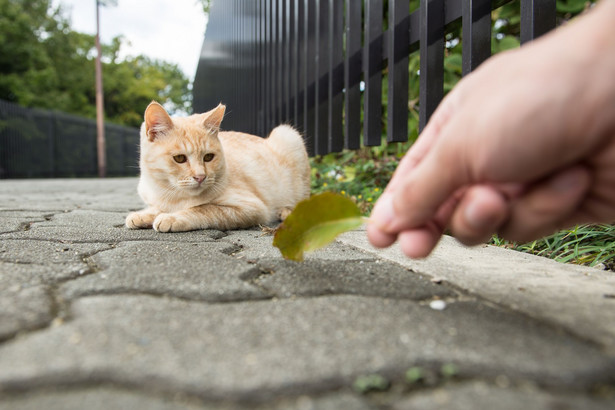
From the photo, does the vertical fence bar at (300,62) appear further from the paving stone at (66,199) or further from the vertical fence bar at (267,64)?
the paving stone at (66,199)

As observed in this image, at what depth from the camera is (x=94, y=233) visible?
1.99 metres

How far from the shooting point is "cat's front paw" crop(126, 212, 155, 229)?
88.8 inches

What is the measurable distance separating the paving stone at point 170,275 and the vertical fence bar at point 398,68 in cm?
130

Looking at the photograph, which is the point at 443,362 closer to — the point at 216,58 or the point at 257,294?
the point at 257,294

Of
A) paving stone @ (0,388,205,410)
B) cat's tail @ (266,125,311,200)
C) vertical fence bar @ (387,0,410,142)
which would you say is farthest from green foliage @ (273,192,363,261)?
cat's tail @ (266,125,311,200)

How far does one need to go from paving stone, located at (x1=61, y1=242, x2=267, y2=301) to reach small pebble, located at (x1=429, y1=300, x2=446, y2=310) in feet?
1.29

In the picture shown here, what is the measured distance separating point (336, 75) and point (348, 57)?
312mm

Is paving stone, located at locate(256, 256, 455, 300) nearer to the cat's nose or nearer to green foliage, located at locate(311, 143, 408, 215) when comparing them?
the cat's nose

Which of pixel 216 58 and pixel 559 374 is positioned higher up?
pixel 216 58

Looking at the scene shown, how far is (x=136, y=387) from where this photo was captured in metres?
0.65

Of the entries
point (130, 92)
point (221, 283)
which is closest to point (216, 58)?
point (221, 283)

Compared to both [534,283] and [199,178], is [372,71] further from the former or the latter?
[534,283]

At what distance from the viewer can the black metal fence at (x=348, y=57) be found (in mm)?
1974

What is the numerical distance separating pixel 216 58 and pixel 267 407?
Result: 32.2 feet
